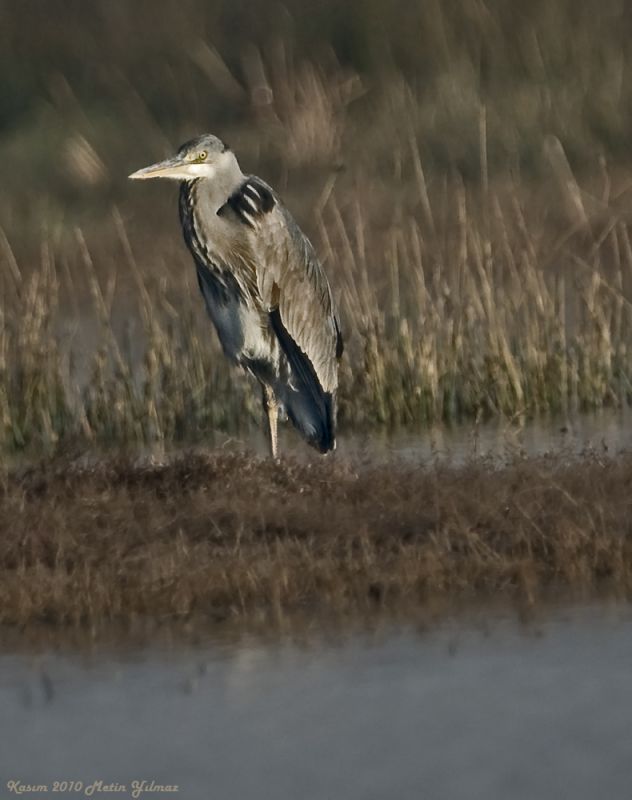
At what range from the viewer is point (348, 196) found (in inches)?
704

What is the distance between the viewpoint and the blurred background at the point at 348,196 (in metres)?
11.5

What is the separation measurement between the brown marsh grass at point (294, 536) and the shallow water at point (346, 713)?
40 centimetres

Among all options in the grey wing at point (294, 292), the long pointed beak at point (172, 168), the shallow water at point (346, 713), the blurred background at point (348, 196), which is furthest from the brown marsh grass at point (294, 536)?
the blurred background at point (348, 196)

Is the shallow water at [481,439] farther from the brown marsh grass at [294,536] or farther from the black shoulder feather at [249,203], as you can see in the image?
the black shoulder feather at [249,203]

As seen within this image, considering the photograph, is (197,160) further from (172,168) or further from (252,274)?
(252,274)

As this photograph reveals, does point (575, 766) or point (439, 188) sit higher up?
point (439, 188)

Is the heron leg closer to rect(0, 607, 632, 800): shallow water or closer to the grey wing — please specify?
the grey wing

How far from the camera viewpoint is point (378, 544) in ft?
26.1

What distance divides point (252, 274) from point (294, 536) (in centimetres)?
243

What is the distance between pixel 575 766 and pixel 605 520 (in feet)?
8.56

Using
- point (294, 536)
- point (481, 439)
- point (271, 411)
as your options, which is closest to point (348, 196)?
point (481, 439)

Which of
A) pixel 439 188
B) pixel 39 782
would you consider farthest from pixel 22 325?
pixel 439 188

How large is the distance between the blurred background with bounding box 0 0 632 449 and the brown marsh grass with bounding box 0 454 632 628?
72.3 inches

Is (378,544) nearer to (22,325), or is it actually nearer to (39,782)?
(39,782)
